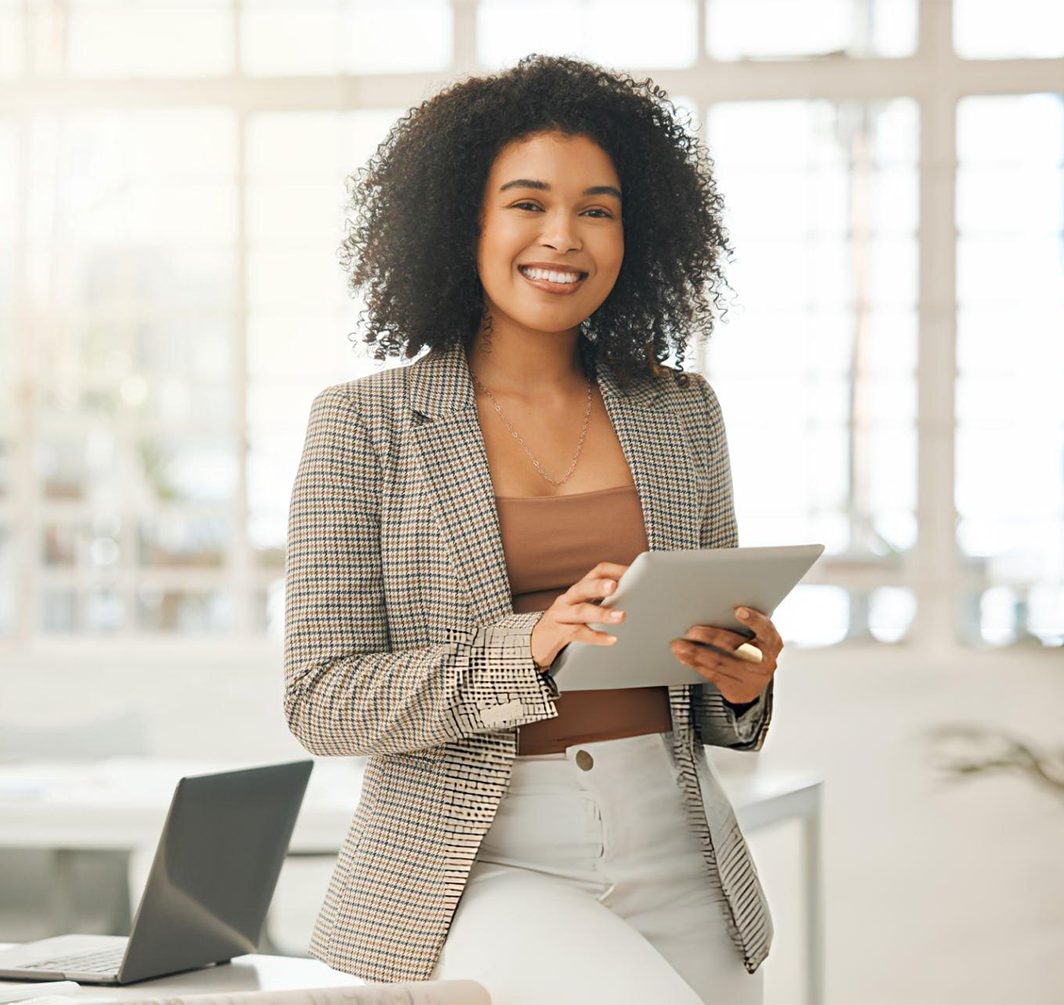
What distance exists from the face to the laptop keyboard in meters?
0.88

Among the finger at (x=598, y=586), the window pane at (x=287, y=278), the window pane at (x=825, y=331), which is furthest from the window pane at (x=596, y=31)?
the finger at (x=598, y=586)

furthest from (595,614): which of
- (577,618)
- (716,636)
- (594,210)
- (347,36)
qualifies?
(347,36)

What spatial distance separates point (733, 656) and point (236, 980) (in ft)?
2.24

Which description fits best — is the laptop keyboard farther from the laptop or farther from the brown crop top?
the brown crop top

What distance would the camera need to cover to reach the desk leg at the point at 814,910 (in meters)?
3.44

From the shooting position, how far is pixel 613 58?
4820mm

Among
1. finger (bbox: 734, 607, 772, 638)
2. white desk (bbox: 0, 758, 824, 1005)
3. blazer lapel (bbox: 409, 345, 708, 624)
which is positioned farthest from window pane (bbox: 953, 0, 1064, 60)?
A: finger (bbox: 734, 607, 772, 638)

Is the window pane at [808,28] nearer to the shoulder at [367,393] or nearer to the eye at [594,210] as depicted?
the eye at [594,210]

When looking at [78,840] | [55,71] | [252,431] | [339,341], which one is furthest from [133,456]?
[78,840]

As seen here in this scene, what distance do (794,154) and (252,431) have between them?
206 centimetres

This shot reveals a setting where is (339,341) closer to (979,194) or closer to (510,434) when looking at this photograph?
(979,194)

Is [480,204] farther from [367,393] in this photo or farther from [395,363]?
[395,363]

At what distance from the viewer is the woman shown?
1451 mm

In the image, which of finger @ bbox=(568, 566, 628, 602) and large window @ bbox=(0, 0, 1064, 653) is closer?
finger @ bbox=(568, 566, 628, 602)
